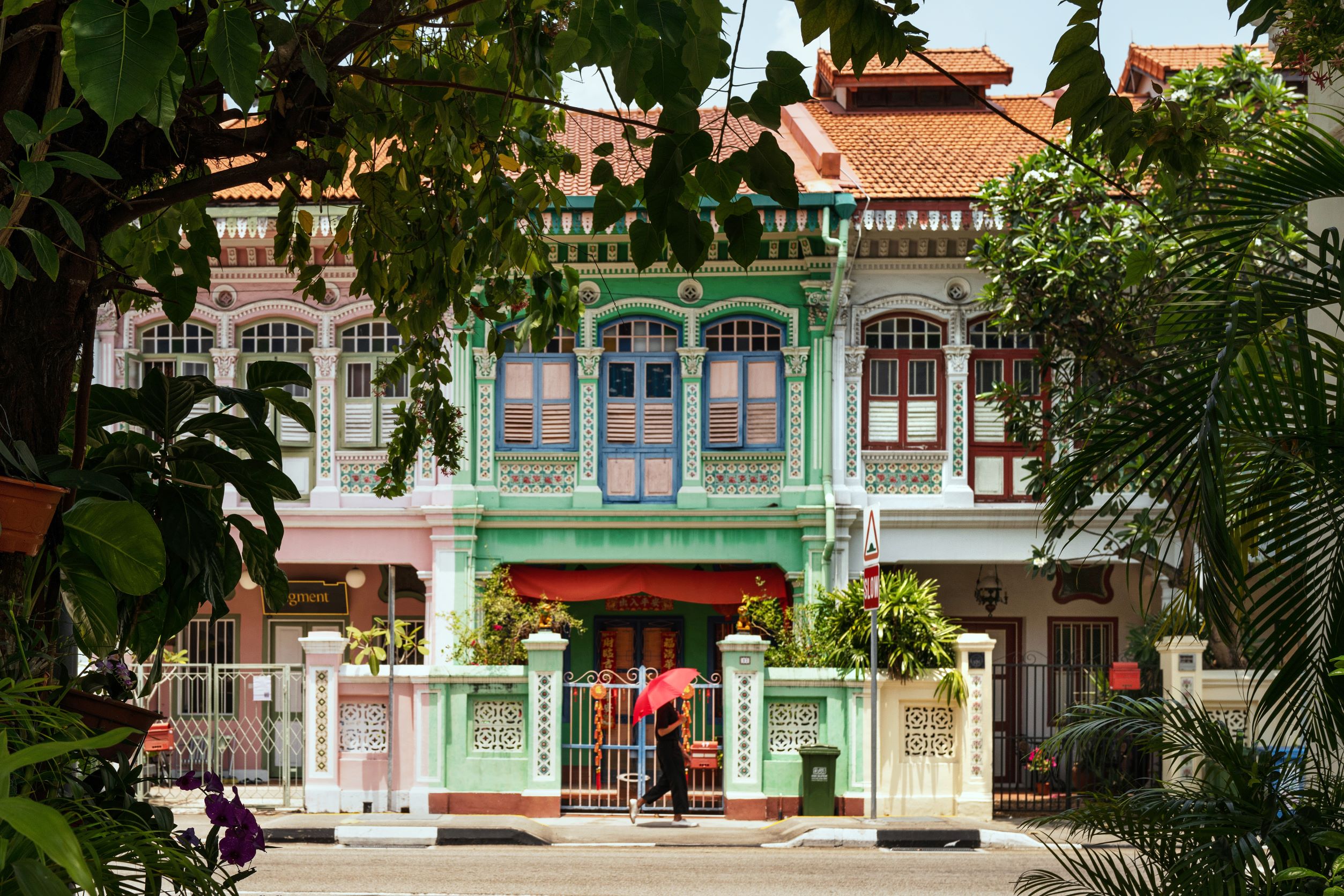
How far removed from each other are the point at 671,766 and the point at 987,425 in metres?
6.59

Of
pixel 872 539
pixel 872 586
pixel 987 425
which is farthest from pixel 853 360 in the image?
pixel 872 586

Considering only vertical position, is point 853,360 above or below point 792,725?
above

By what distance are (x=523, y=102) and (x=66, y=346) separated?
2.93m

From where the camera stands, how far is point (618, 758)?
1502 cm

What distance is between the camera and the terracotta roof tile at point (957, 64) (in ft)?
72.0

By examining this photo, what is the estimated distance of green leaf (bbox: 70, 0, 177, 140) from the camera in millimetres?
1963

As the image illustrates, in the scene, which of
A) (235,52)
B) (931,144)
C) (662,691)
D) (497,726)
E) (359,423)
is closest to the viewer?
(235,52)

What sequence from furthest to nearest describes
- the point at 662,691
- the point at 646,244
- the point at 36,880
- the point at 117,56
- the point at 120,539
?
the point at 662,691, the point at 646,244, the point at 120,539, the point at 117,56, the point at 36,880

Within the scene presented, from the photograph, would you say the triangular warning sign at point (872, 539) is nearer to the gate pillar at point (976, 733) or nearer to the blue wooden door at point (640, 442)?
the gate pillar at point (976, 733)

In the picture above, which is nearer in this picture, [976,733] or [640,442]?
[976,733]

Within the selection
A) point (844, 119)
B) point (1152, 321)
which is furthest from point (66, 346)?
point (844, 119)

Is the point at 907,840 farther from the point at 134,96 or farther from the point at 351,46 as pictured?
the point at 134,96

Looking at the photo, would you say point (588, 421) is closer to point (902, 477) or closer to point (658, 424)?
point (658, 424)

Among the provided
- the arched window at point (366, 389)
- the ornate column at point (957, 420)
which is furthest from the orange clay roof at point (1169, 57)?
Answer: the arched window at point (366, 389)
